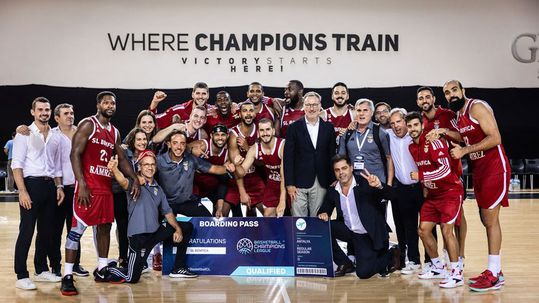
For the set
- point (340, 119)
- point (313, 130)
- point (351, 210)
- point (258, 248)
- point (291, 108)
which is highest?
point (291, 108)

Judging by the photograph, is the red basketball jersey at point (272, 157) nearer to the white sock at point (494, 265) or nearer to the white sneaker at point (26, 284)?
the white sock at point (494, 265)

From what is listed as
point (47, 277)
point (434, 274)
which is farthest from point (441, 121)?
point (47, 277)

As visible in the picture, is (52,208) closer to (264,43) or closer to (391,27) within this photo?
(264,43)

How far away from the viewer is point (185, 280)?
5.50 metres

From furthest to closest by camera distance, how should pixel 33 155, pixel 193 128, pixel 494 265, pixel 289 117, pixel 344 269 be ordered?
pixel 289 117, pixel 193 128, pixel 344 269, pixel 33 155, pixel 494 265

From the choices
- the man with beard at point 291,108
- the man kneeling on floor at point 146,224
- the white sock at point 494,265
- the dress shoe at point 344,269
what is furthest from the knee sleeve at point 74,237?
the white sock at point 494,265

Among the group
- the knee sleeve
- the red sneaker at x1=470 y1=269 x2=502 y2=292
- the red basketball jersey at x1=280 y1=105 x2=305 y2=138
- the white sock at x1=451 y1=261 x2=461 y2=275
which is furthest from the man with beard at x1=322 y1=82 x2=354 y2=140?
the knee sleeve

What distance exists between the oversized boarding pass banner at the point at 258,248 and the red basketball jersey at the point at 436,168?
3.10 feet

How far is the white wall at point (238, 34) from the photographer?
14.0m

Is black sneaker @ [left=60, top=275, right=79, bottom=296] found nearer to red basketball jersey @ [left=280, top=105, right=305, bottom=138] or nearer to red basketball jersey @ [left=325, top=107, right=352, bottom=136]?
red basketball jersey @ [left=280, top=105, right=305, bottom=138]

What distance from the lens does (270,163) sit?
19.9 feet

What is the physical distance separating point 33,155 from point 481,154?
355 centimetres

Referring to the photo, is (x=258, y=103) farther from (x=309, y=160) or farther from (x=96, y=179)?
(x=96, y=179)

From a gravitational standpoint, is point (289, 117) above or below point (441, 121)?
above
